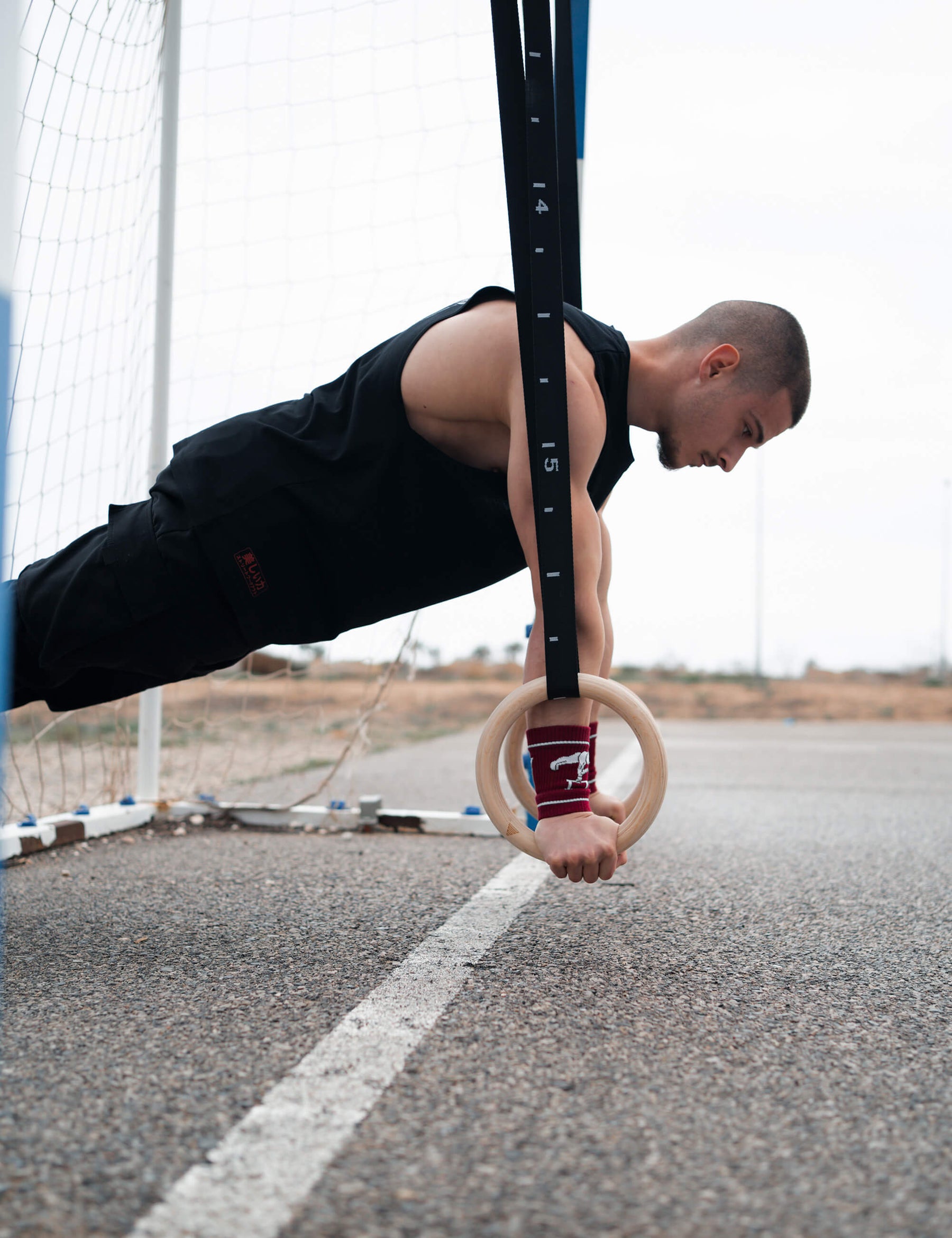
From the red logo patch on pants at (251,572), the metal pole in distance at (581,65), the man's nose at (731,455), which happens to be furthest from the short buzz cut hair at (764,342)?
the metal pole in distance at (581,65)

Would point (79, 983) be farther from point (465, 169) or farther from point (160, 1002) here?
point (465, 169)

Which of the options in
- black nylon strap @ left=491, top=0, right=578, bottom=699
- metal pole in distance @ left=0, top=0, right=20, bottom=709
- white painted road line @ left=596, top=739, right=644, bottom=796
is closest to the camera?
metal pole in distance @ left=0, top=0, right=20, bottom=709

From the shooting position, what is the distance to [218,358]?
12.7 feet

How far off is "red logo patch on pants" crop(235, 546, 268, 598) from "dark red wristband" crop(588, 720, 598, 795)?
75 cm

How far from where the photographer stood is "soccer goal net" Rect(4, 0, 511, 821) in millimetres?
3514

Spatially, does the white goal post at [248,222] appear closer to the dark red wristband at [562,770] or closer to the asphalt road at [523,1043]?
the asphalt road at [523,1043]

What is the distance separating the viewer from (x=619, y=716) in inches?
70.9

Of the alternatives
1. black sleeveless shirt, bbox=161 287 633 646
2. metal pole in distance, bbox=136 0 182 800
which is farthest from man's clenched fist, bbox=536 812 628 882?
metal pole in distance, bbox=136 0 182 800

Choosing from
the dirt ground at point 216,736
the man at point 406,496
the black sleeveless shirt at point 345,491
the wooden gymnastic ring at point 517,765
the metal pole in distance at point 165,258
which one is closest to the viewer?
the man at point 406,496

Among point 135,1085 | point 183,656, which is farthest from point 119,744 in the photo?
point 135,1085

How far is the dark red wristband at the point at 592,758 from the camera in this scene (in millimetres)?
1965

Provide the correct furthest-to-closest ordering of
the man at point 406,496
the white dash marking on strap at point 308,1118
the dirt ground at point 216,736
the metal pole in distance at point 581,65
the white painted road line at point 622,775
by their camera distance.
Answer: the white painted road line at point 622,775 < the dirt ground at point 216,736 < the metal pole in distance at point 581,65 < the man at point 406,496 < the white dash marking on strap at point 308,1118

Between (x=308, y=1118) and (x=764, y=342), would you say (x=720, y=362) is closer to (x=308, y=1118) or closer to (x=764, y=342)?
(x=764, y=342)

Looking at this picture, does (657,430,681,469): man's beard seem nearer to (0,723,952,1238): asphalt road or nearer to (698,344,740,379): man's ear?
(698,344,740,379): man's ear
